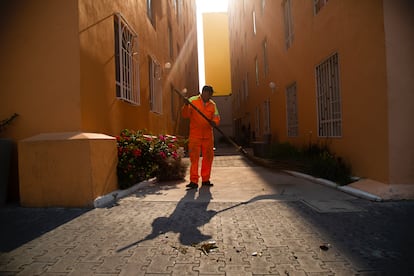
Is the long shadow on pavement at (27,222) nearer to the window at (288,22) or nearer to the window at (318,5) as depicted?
the window at (318,5)

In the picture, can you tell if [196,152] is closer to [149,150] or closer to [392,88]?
[149,150]

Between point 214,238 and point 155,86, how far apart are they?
6.31 meters

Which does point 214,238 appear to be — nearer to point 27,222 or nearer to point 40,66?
point 27,222

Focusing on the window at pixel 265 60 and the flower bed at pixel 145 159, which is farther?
the window at pixel 265 60

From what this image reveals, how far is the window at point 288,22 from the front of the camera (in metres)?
8.26

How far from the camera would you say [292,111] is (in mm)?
8609

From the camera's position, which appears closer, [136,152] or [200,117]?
[136,152]

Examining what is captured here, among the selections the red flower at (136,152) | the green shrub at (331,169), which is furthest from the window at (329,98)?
the red flower at (136,152)

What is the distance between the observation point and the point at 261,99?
42.3 ft

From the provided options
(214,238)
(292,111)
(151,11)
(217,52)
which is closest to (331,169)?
(214,238)

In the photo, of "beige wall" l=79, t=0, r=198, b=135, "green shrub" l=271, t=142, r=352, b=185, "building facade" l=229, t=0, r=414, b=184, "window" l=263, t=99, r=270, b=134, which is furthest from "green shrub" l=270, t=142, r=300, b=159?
"window" l=263, t=99, r=270, b=134

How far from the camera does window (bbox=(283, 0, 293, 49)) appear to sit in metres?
8.26

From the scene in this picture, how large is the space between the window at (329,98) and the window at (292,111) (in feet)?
6.20

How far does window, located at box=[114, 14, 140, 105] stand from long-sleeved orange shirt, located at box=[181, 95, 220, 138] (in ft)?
4.46
